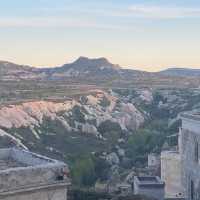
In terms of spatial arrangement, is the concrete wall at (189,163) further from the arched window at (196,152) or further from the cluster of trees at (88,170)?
the cluster of trees at (88,170)

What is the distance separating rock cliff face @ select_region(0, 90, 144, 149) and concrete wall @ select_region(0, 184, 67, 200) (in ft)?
119

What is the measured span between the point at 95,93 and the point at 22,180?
7465cm

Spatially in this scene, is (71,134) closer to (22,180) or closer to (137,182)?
(137,182)

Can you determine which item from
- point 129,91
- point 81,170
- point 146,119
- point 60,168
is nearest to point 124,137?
point 146,119

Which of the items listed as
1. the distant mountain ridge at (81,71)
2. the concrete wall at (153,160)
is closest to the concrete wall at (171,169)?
the concrete wall at (153,160)

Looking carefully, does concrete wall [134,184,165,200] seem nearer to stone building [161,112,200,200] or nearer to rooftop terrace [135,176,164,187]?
rooftop terrace [135,176,164,187]

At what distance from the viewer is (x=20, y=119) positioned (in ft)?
190

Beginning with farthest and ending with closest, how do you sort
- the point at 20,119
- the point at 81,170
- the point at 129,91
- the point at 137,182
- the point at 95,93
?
1. the point at 129,91
2. the point at 95,93
3. the point at 20,119
4. the point at 81,170
5. the point at 137,182

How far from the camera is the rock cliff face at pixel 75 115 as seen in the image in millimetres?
56625

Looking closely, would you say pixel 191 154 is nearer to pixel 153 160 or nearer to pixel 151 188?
pixel 151 188

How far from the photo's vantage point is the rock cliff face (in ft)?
186

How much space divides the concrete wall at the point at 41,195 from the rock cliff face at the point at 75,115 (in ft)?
119

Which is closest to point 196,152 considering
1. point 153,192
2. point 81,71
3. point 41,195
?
point 153,192

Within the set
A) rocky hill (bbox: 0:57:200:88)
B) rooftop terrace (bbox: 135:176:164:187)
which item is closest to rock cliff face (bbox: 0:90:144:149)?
rooftop terrace (bbox: 135:176:164:187)
